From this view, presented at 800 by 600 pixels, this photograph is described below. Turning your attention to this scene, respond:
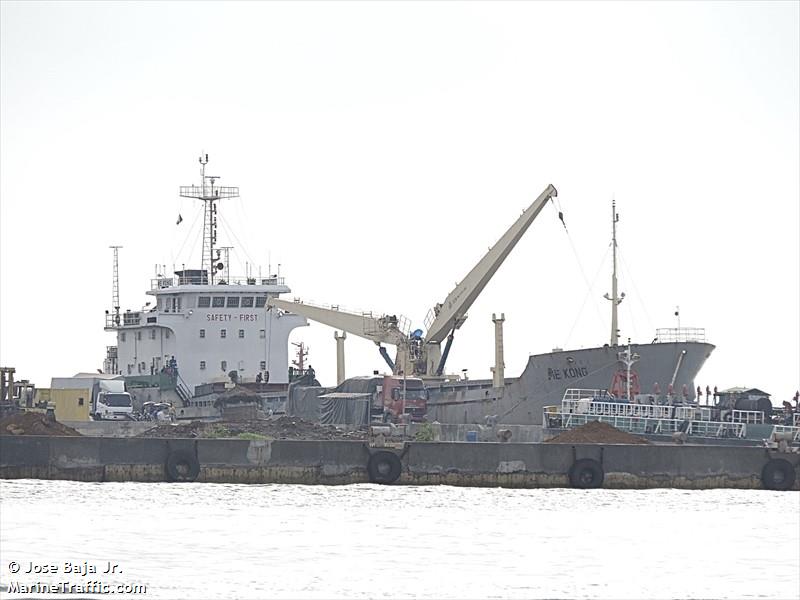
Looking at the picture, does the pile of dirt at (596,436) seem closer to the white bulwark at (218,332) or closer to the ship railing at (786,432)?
the ship railing at (786,432)

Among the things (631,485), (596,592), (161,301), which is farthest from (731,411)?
(161,301)

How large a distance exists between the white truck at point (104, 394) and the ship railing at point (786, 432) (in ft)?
89.8

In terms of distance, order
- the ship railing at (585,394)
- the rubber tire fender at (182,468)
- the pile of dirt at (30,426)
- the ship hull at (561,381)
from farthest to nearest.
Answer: the ship hull at (561,381)
the ship railing at (585,394)
the pile of dirt at (30,426)
the rubber tire fender at (182,468)

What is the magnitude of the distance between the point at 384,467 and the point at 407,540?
37.5 ft

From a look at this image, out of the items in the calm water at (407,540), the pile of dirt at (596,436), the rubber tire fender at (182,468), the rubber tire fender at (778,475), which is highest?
the pile of dirt at (596,436)

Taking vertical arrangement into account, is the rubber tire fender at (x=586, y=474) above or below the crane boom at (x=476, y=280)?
below

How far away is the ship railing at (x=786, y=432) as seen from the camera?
44.1m

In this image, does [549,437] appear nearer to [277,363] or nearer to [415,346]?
[415,346]

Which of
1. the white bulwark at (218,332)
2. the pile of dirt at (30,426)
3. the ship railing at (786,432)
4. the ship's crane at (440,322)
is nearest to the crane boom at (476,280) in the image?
the ship's crane at (440,322)

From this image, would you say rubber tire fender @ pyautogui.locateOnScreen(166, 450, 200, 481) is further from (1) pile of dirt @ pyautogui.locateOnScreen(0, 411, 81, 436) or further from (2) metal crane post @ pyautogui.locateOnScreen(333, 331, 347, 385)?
(2) metal crane post @ pyautogui.locateOnScreen(333, 331, 347, 385)

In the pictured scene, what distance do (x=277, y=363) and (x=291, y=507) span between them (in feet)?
108

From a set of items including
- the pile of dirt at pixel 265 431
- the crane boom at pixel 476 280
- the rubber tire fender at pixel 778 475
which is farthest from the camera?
the crane boom at pixel 476 280

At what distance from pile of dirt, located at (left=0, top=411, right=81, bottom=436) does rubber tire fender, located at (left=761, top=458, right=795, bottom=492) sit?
19.5 metres

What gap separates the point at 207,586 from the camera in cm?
2533
